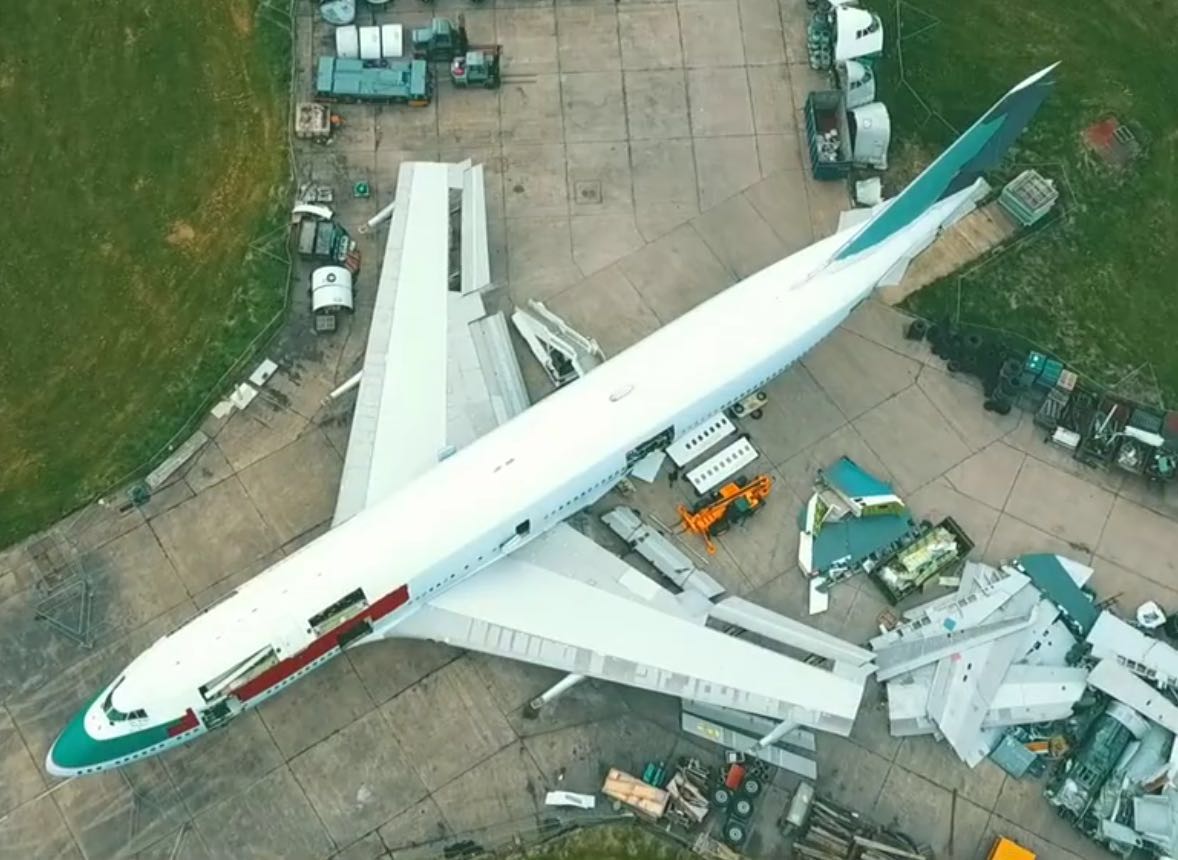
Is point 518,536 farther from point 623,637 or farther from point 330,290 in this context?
point 330,290

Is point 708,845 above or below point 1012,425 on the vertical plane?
below

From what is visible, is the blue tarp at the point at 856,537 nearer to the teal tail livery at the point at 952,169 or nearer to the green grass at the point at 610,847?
the teal tail livery at the point at 952,169

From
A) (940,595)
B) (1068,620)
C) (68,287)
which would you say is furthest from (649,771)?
(68,287)

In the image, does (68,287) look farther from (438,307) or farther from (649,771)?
(649,771)

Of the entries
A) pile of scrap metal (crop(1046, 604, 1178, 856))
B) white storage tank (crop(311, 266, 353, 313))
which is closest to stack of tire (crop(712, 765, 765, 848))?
pile of scrap metal (crop(1046, 604, 1178, 856))

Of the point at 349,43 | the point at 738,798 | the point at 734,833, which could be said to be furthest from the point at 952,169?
the point at 349,43

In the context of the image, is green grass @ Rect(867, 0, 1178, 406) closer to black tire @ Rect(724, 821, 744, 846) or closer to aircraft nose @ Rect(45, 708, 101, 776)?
black tire @ Rect(724, 821, 744, 846)
